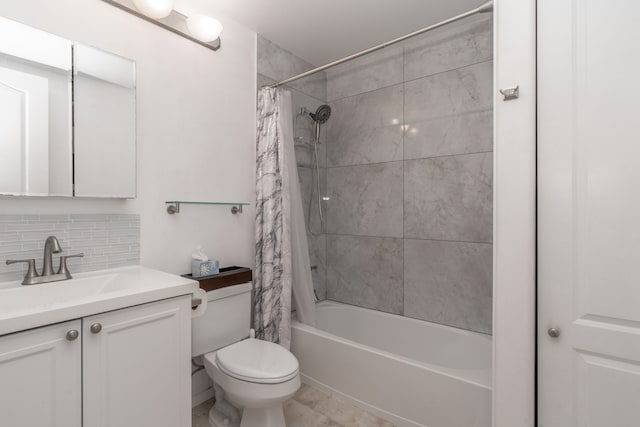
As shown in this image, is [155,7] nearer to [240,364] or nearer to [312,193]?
[312,193]

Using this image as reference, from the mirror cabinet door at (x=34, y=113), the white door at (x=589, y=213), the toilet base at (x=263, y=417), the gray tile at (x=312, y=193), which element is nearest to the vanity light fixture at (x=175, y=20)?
the mirror cabinet door at (x=34, y=113)

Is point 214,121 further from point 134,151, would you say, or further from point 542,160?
point 542,160

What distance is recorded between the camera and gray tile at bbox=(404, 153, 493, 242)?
2.08 meters

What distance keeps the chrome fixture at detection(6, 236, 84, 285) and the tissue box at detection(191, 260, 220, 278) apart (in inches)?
22.2

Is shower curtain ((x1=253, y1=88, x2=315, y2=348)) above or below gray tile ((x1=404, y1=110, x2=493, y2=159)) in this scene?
below

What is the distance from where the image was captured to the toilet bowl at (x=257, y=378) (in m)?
1.42

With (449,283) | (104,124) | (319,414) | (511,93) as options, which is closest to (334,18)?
(511,93)

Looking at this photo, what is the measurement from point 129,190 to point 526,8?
6.27ft

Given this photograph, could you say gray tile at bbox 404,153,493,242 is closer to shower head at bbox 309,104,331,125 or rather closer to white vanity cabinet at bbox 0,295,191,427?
shower head at bbox 309,104,331,125

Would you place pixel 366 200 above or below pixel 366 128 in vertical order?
below

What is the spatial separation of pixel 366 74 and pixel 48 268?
8.12 ft

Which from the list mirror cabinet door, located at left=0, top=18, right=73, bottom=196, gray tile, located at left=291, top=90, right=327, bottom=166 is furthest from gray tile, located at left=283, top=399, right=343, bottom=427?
gray tile, located at left=291, top=90, right=327, bottom=166

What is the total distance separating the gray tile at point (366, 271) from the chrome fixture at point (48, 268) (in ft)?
6.34

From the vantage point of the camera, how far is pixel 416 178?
2355 mm
